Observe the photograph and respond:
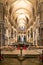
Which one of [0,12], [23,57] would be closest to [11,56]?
[23,57]

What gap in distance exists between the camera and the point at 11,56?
17.0 meters

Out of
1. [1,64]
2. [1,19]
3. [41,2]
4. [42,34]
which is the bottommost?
[1,64]

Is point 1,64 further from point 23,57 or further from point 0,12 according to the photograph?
point 0,12

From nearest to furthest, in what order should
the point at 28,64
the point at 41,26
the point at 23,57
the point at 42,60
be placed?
the point at 28,64 → the point at 42,60 → the point at 23,57 → the point at 41,26

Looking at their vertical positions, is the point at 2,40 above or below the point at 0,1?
below

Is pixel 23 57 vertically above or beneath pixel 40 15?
beneath

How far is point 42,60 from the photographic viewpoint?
1433cm

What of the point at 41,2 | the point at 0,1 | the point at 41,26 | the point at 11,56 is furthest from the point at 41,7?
the point at 11,56

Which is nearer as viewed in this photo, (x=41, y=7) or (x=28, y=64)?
(x=28, y=64)

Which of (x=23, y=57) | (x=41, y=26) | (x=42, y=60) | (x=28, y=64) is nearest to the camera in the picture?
(x=28, y=64)

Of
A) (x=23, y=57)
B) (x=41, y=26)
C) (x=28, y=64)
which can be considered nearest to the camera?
(x=28, y=64)

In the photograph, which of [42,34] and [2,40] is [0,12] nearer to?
[2,40]

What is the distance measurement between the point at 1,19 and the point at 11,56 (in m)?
12.2

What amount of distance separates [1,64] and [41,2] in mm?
16822
